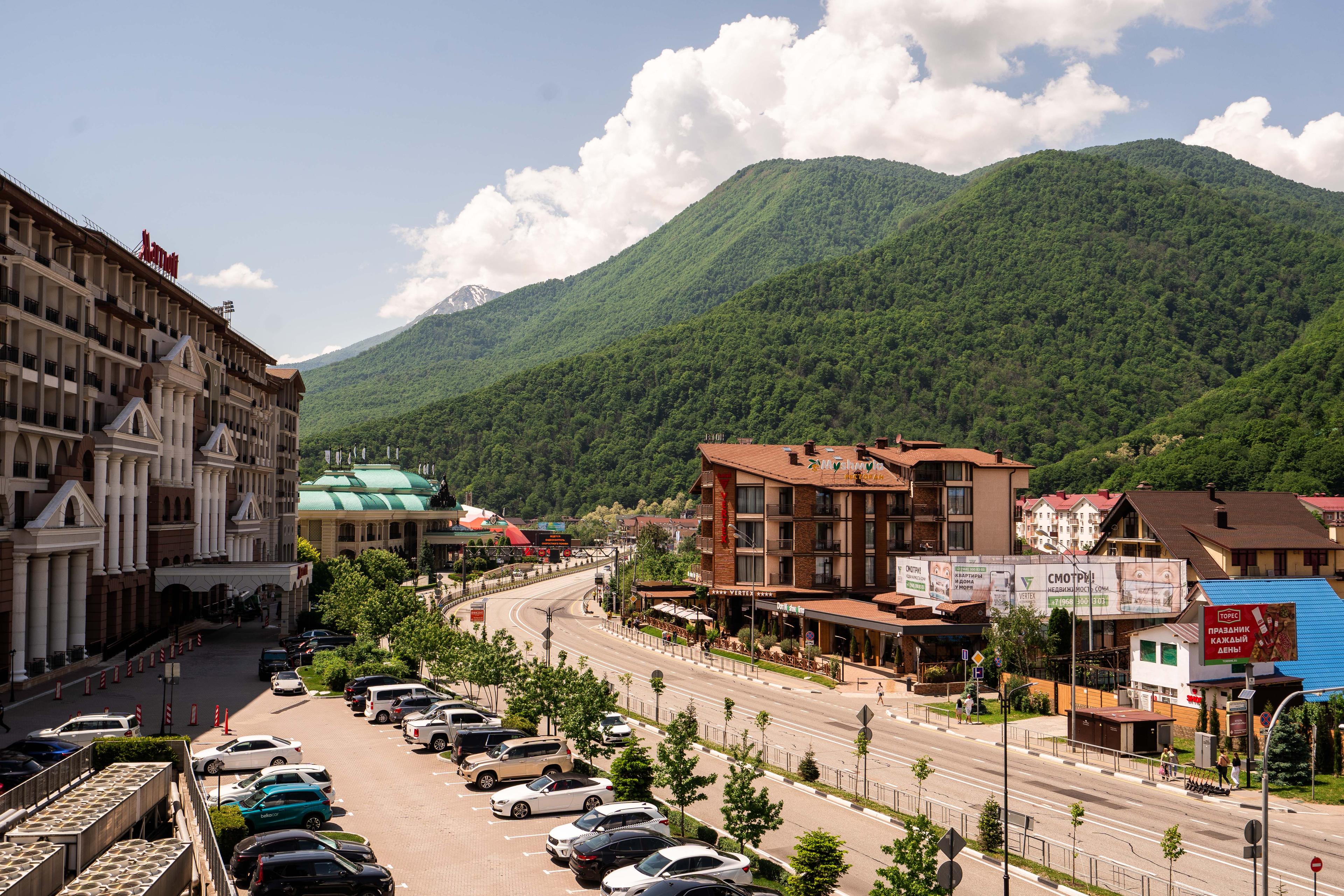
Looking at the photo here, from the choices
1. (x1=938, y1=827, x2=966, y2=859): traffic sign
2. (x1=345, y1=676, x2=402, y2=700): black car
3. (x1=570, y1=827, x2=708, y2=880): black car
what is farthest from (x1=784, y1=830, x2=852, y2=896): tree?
(x1=345, y1=676, x2=402, y2=700): black car

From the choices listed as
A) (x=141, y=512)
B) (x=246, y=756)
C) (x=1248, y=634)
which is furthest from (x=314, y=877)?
A: (x=141, y=512)

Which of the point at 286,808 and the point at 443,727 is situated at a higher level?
the point at 286,808

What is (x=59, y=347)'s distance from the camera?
6575cm

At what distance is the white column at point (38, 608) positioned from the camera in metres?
61.1

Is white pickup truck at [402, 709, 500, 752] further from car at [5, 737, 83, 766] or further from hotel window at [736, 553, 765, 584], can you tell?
hotel window at [736, 553, 765, 584]

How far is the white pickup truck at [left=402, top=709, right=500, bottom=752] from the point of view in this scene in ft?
156

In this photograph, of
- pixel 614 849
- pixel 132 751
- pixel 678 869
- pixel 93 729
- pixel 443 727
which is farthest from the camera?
pixel 443 727

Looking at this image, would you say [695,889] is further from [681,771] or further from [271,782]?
[271,782]

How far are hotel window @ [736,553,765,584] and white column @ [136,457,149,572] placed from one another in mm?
47420

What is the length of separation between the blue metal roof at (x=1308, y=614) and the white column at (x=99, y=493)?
226ft

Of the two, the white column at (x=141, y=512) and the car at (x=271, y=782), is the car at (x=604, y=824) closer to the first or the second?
the car at (x=271, y=782)

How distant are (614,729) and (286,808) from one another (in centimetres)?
1859

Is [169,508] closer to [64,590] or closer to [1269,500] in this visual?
[64,590]

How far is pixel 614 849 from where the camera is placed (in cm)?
3081
